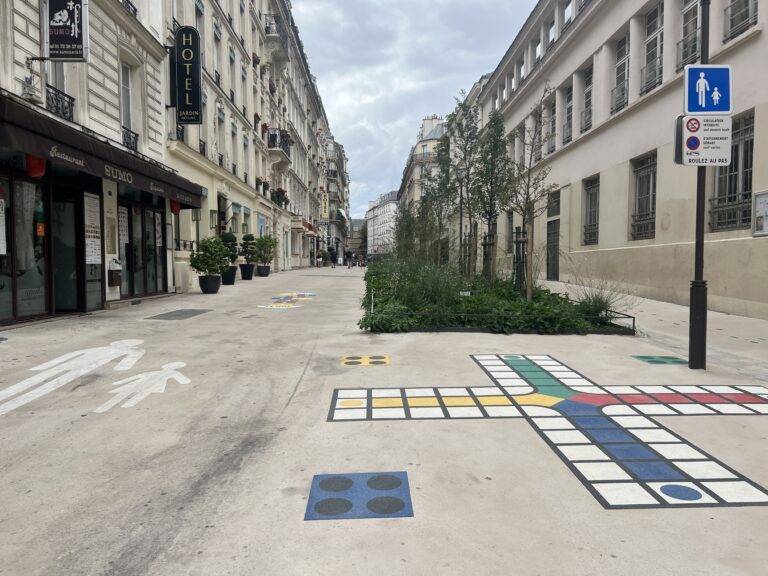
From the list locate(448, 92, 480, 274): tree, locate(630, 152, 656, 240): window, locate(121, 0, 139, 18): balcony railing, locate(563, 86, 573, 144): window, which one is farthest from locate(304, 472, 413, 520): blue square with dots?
locate(563, 86, 573, 144): window

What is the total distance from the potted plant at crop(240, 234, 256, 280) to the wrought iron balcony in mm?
14455

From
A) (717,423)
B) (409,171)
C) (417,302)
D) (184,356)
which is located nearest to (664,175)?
(417,302)

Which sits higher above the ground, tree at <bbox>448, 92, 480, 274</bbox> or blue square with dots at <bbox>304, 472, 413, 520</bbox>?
tree at <bbox>448, 92, 480, 274</bbox>

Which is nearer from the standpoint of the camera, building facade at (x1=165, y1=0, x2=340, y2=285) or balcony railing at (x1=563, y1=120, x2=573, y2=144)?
building facade at (x1=165, y1=0, x2=340, y2=285)

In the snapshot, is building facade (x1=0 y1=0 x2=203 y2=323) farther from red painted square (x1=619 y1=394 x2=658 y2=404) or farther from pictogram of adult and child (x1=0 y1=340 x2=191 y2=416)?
red painted square (x1=619 y1=394 x2=658 y2=404)

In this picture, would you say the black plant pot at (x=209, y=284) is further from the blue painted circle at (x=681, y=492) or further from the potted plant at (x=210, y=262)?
the blue painted circle at (x=681, y=492)

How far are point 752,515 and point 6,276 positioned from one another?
1047 centimetres

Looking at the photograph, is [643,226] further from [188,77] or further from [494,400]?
[188,77]

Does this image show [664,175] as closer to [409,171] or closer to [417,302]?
[417,302]

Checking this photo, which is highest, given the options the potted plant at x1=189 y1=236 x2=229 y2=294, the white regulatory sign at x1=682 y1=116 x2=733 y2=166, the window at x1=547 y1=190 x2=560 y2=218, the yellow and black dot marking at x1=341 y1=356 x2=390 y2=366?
the window at x1=547 y1=190 x2=560 y2=218

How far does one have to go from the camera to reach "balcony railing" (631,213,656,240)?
14562 mm

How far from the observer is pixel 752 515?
8.27ft

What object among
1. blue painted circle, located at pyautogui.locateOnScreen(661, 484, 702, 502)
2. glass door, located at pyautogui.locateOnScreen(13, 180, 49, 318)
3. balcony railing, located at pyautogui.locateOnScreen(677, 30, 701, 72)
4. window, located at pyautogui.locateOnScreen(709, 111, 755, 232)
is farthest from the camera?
balcony railing, located at pyautogui.locateOnScreen(677, 30, 701, 72)

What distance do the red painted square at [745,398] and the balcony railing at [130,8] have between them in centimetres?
1483
